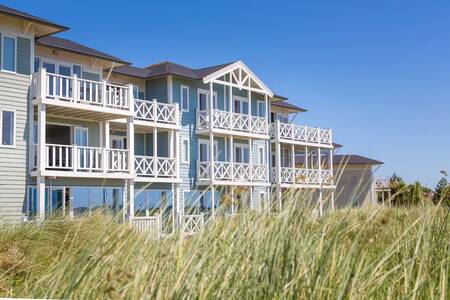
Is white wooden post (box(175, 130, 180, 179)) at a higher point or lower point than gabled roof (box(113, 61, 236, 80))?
lower

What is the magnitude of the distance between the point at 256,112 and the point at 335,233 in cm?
3250

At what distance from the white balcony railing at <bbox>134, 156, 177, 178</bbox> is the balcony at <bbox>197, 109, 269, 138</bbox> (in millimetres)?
3537

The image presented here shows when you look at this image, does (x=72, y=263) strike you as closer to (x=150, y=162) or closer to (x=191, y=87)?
(x=150, y=162)

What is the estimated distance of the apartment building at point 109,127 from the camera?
20969mm

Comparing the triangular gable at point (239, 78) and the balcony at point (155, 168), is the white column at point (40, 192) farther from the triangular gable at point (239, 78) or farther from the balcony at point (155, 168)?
the triangular gable at point (239, 78)

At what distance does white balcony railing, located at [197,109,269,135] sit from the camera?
3058 cm

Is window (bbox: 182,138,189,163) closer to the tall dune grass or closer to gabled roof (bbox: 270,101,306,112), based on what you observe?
gabled roof (bbox: 270,101,306,112)

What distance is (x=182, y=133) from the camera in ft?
98.3

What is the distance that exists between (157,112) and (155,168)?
339cm

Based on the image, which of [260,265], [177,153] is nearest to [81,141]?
[177,153]

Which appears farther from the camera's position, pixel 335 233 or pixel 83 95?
pixel 83 95

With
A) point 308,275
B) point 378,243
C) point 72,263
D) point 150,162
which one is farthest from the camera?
point 150,162

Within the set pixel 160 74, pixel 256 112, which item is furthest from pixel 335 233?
pixel 256 112

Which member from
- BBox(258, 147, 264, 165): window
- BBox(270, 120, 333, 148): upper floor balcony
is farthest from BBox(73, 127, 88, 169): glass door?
BBox(258, 147, 264, 165): window
